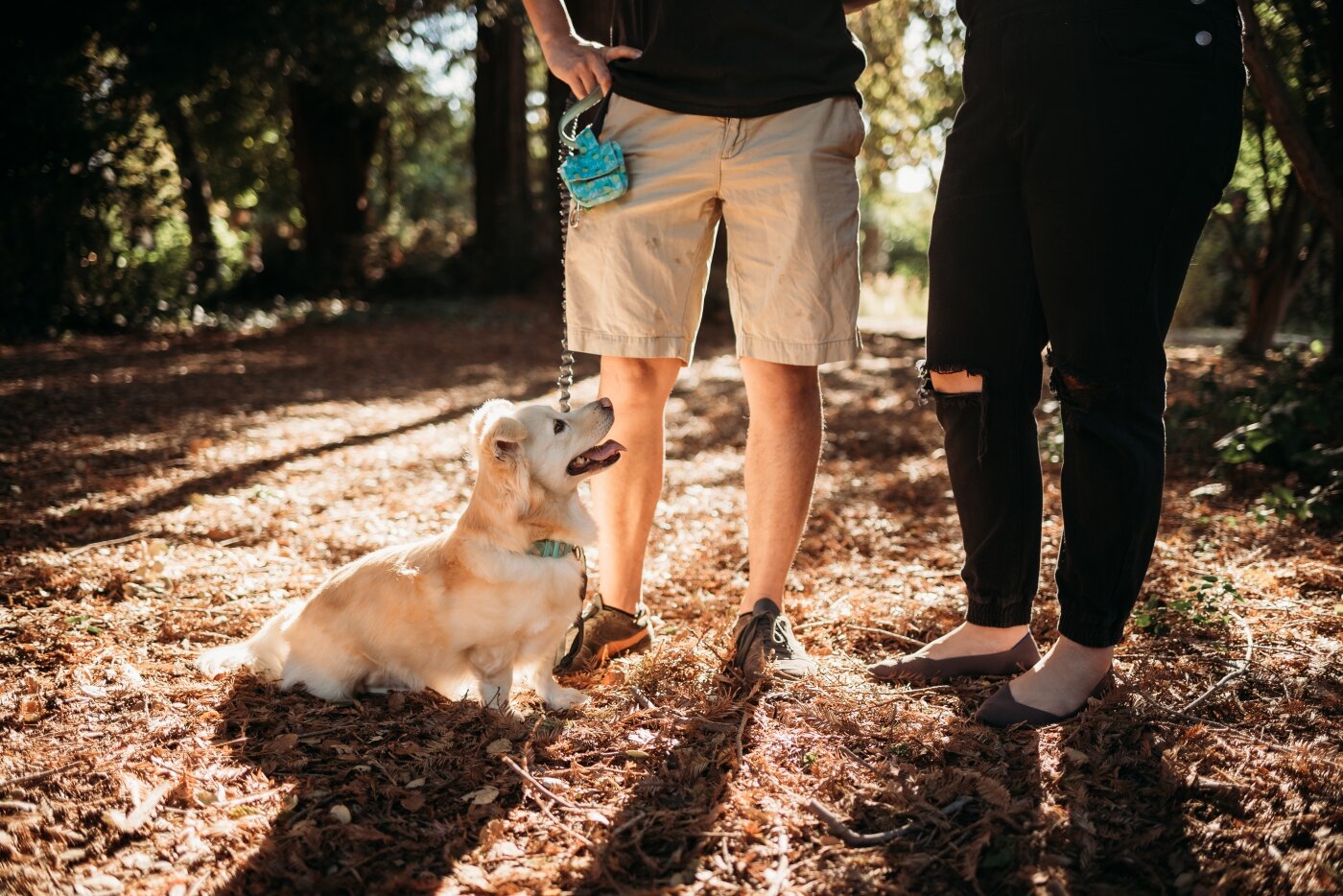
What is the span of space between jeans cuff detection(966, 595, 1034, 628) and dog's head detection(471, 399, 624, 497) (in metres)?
1.16

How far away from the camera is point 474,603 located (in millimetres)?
2779

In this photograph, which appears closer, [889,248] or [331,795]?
[331,795]

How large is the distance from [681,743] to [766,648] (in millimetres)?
500

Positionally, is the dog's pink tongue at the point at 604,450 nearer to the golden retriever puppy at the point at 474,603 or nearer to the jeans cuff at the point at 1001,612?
the golden retriever puppy at the point at 474,603

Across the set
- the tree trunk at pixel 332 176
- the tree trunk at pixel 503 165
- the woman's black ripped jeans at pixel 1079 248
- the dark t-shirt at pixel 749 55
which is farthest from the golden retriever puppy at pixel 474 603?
the tree trunk at pixel 332 176

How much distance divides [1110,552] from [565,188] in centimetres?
188

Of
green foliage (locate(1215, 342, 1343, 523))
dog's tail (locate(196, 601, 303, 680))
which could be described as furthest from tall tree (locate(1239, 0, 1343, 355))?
dog's tail (locate(196, 601, 303, 680))

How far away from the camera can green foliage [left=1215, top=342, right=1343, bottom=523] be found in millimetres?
4020

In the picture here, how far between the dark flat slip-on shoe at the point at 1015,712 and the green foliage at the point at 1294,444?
2079mm

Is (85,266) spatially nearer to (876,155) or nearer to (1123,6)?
(876,155)

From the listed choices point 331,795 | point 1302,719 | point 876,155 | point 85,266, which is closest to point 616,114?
point 331,795

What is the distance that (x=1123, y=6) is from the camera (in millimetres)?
2098

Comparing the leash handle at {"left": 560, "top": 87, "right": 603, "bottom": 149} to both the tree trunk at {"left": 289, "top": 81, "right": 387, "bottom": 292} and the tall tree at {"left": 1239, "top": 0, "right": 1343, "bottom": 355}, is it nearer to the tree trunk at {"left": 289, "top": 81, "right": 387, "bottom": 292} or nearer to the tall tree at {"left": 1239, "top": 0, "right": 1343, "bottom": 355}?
the tall tree at {"left": 1239, "top": 0, "right": 1343, "bottom": 355}

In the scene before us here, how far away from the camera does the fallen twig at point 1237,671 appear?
8.10 feet
